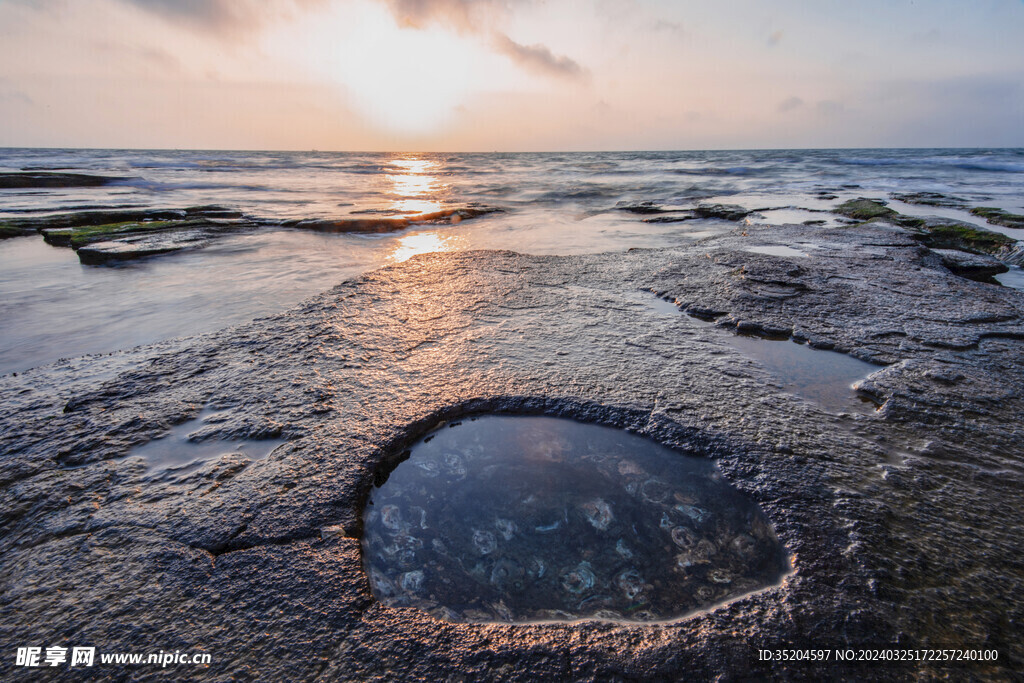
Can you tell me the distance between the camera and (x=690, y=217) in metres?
9.26

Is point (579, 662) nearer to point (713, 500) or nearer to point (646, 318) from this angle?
point (713, 500)

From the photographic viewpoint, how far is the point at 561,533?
1.59 meters

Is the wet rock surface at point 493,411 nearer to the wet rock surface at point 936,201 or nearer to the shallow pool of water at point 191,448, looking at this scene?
the shallow pool of water at point 191,448

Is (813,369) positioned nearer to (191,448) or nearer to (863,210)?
(191,448)

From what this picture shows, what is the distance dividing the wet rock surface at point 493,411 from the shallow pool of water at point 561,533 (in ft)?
0.27

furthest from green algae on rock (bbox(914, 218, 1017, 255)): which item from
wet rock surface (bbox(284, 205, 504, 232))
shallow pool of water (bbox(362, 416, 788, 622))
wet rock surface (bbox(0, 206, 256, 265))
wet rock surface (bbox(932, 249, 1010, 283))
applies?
wet rock surface (bbox(0, 206, 256, 265))

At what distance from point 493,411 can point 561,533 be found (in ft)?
2.64

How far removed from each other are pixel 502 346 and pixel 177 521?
1848 mm

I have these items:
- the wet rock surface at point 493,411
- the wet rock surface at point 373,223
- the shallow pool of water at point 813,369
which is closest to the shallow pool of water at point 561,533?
the wet rock surface at point 493,411

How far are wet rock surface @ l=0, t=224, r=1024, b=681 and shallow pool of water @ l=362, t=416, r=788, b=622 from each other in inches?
3.2

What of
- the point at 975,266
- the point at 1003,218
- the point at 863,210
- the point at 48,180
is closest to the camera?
the point at 975,266

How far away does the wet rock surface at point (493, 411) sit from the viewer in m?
1.19

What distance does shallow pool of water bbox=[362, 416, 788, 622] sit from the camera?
4.50ft

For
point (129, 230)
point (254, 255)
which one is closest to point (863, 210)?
point (254, 255)
